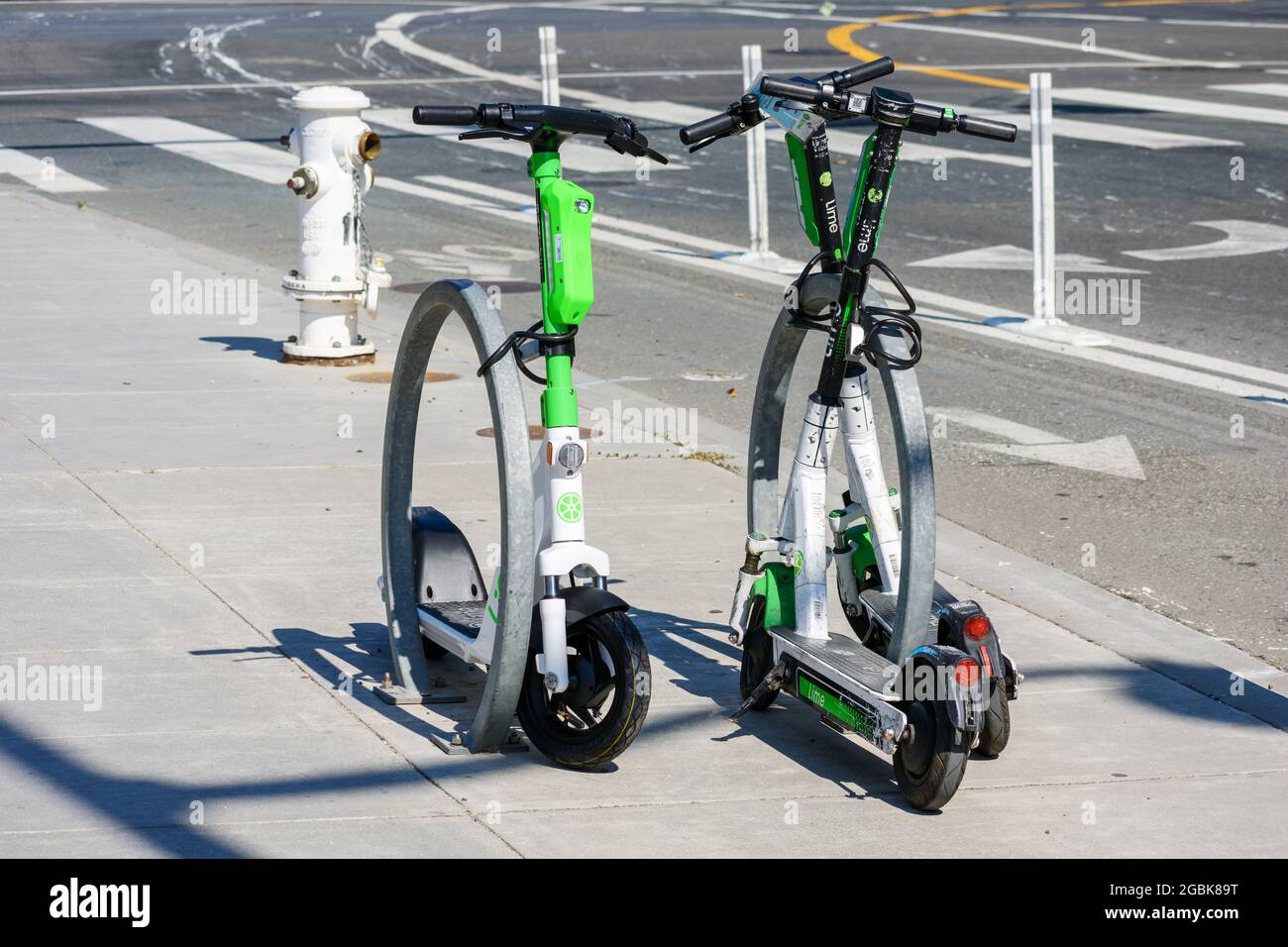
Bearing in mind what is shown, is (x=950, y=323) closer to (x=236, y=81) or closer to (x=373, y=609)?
(x=373, y=609)

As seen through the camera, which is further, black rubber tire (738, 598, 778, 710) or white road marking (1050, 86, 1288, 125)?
white road marking (1050, 86, 1288, 125)

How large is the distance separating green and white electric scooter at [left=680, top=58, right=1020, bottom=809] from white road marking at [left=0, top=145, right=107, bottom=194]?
13.0 m

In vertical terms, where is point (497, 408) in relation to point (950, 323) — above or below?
above

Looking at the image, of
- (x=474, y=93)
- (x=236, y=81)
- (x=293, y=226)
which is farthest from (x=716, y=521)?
(x=236, y=81)

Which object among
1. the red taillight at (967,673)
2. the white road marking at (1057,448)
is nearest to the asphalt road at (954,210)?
the white road marking at (1057,448)

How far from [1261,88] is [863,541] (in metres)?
20.1

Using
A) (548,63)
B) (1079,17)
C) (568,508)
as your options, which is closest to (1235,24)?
(1079,17)

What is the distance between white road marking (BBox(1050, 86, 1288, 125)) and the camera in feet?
69.8

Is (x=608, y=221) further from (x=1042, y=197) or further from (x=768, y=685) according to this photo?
(x=768, y=685)

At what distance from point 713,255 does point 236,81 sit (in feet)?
45.7

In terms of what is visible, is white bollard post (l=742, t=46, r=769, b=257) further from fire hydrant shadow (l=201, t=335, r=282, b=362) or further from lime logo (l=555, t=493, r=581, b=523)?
lime logo (l=555, t=493, r=581, b=523)

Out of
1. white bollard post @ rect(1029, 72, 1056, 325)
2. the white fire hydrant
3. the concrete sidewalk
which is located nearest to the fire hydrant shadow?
the white fire hydrant

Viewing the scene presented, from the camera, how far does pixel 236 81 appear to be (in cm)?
2647

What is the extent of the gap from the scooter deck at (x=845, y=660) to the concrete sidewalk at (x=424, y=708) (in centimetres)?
26
